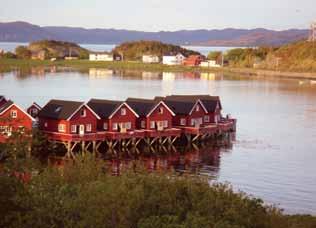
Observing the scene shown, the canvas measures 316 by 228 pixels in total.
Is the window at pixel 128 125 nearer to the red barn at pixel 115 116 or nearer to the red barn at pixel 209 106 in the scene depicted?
the red barn at pixel 115 116

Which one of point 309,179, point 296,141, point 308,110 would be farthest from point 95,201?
point 308,110

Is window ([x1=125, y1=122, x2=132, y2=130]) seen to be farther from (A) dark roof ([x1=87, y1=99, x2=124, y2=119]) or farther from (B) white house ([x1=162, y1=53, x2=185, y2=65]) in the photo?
(B) white house ([x1=162, y1=53, x2=185, y2=65])

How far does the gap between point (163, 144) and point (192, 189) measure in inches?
692

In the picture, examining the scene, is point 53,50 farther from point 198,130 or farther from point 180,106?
point 198,130

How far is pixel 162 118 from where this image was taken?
1148 inches

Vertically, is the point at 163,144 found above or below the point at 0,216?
below

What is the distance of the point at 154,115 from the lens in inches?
1135

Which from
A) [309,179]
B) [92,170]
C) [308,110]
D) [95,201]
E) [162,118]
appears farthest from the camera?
[308,110]

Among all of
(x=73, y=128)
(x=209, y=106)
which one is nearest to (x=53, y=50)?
(x=209, y=106)

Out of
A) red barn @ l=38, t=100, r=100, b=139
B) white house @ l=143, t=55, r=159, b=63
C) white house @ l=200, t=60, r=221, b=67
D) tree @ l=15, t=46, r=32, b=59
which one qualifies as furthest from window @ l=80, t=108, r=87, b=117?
white house @ l=143, t=55, r=159, b=63

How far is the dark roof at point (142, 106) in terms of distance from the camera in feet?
95.0

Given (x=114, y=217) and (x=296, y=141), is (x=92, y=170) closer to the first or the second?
(x=114, y=217)

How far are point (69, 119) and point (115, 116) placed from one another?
7.27 feet

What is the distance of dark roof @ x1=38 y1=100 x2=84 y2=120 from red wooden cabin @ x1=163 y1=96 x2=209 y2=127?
547cm
